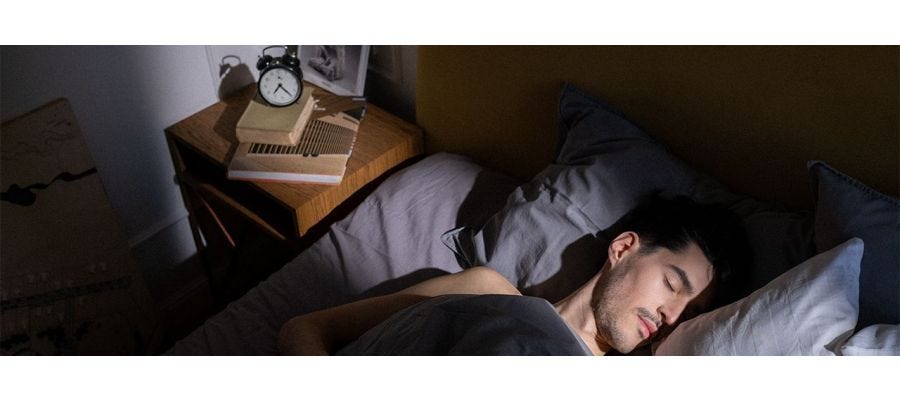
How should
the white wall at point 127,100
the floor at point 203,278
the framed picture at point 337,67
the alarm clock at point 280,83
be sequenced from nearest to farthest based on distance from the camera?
1. the white wall at point 127,100
2. the alarm clock at point 280,83
3. the framed picture at point 337,67
4. the floor at point 203,278

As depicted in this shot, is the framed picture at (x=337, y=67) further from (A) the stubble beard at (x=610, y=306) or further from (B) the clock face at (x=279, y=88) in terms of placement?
(A) the stubble beard at (x=610, y=306)

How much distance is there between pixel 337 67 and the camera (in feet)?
5.81

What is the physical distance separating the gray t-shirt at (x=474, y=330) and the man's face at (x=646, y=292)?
0.18 metres

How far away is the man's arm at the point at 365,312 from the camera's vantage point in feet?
3.67

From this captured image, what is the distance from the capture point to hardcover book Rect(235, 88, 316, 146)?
5.00ft

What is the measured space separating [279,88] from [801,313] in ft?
3.93

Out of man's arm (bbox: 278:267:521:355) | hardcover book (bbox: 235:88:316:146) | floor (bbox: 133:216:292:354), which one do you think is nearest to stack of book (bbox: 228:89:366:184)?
hardcover book (bbox: 235:88:316:146)

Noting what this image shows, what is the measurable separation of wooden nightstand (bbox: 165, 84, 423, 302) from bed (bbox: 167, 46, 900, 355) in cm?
12

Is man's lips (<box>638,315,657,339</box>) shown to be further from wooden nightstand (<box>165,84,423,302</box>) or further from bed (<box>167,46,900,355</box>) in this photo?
wooden nightstand (<box>165,84,423,302</box>)

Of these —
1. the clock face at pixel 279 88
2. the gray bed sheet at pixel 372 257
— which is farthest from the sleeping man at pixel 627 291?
the clock face at pixel 279 88
